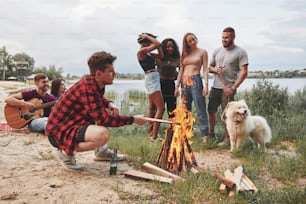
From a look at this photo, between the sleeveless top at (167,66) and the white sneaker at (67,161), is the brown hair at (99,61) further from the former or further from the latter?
the sleeveless top at (167,66)

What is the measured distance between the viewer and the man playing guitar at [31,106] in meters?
6.21

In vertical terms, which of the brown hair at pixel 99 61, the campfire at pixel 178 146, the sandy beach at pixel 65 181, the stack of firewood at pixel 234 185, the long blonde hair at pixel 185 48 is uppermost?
the long blonde hair at pixel 185 48

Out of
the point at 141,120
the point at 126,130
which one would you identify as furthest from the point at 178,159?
the point at 126,130

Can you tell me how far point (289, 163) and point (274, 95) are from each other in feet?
16.3

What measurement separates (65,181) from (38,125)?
3352mm

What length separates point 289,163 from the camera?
4.16 meters

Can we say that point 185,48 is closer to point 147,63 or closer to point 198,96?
point 147,63

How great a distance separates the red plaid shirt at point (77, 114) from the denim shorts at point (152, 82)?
1973mm

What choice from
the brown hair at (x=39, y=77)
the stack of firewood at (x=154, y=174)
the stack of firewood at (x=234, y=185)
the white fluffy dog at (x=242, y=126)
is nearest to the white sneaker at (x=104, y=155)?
the stack of firewood at (x=154, y=174)

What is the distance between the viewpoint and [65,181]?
350 cm

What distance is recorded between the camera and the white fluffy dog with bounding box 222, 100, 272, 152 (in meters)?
5.11

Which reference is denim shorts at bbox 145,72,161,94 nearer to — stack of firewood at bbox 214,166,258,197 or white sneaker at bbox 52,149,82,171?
white sneaker at bbox 52,149,82,171

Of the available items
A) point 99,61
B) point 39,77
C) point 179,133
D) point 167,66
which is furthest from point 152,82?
point 39,77

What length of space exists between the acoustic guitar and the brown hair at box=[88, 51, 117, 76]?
10.1ft
